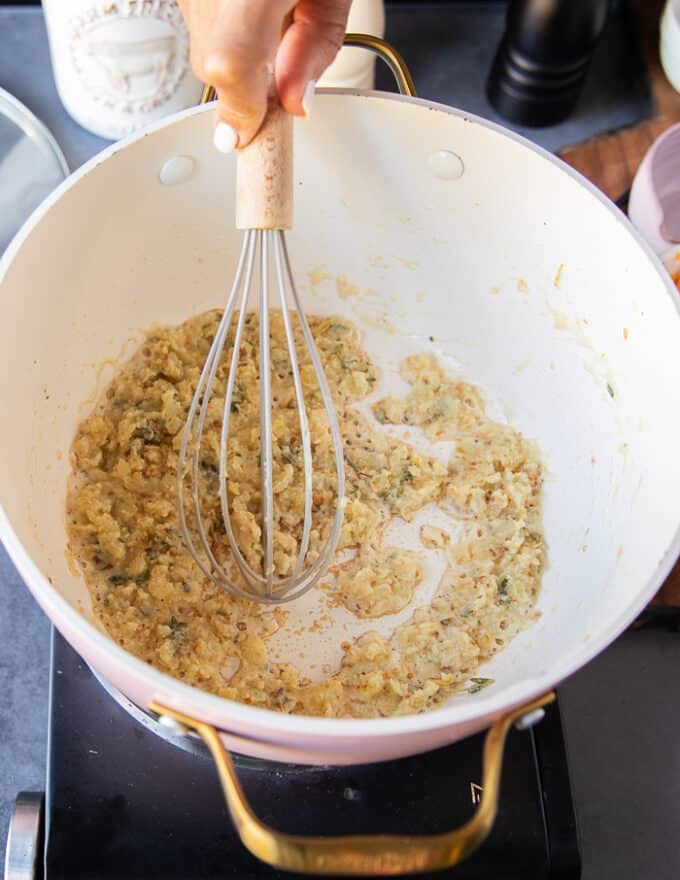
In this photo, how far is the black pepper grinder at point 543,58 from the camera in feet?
3.10

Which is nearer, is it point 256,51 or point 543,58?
point 256,51

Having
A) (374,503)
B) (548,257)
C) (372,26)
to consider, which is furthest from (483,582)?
(372,26)

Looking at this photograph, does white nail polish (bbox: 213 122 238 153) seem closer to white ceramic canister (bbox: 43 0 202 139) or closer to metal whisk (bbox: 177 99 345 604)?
metal whisk (bbox: 177 99 345 604)

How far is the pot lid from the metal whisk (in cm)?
25

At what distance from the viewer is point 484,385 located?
94 cm

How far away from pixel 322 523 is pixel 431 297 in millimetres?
258

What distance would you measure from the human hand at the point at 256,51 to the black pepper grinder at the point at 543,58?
0.35 meters

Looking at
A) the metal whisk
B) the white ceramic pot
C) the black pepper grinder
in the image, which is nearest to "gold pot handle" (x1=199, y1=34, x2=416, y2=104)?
the white ceramic pot

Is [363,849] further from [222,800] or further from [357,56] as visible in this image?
[357,56]

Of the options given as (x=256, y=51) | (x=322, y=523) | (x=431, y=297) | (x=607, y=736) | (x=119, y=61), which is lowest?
(x=607, y=736)

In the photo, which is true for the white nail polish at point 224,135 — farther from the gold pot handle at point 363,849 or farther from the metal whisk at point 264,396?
the gold pot handle at point 363,849

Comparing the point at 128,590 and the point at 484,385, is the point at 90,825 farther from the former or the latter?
the point at 484,385

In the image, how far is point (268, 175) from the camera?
65 centimetres

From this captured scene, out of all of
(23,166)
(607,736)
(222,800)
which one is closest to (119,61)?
(23,166)
